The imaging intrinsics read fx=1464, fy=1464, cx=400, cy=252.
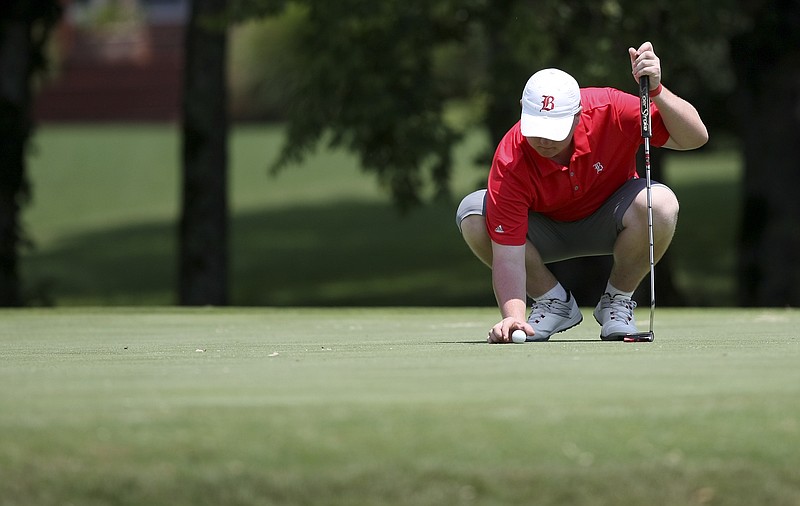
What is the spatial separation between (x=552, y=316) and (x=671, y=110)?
1134mm

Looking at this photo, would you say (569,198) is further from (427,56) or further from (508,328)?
(427,56)

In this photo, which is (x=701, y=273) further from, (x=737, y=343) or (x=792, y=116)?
(x=737, y=343)

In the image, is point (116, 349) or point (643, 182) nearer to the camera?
point (116, 349)

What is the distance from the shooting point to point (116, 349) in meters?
6.33

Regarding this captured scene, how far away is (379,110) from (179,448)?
12.6 meters

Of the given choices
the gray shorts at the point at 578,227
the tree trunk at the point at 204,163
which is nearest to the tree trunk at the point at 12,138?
the tree trunk at the point at 204,163

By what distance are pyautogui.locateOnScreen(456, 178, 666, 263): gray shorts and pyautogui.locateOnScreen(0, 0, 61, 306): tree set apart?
964 cm

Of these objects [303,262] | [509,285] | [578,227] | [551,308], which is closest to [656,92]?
[578,227]

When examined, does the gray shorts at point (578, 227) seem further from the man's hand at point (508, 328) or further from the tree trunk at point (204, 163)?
the tree trunk at point (204, 163)

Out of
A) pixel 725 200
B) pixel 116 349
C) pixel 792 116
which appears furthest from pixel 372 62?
pixel 725 200

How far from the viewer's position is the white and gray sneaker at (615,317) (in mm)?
6613

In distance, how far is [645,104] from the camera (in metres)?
6.24

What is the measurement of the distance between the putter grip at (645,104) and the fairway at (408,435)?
154 cm

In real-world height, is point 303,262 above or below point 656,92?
below
